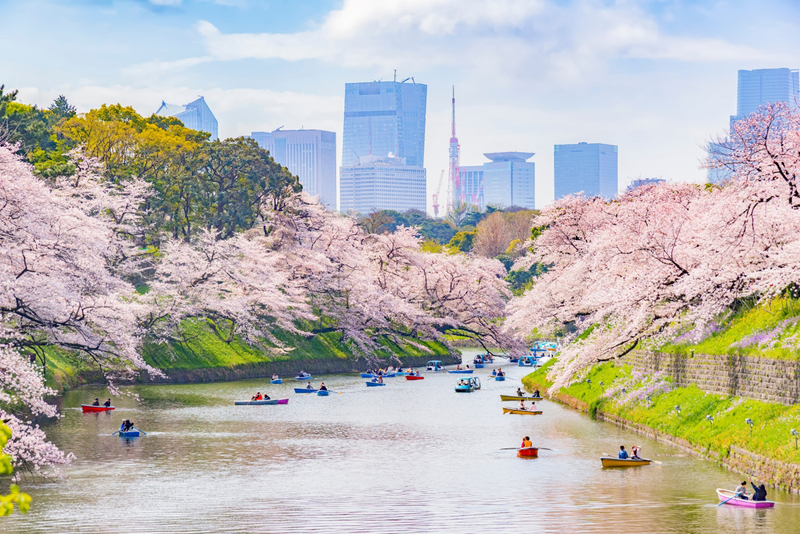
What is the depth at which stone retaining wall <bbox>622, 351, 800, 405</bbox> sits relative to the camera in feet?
92.4

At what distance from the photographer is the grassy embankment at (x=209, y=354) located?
55375 mm

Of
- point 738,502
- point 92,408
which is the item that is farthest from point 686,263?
point 92,408

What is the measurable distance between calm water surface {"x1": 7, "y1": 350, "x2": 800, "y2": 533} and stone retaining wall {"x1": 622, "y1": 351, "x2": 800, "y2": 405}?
3099 mm

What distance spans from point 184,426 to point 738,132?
28.5 meters

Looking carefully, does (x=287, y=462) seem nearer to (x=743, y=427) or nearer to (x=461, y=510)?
(x=461, y=510)

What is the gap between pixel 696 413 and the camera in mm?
34812

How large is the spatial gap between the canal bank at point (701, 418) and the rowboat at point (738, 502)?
3.93ft

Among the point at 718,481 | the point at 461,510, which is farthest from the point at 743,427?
the point at 461,510

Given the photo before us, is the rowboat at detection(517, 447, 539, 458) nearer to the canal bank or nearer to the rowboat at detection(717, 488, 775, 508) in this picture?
the canal bank

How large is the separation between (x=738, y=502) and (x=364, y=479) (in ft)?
40.4

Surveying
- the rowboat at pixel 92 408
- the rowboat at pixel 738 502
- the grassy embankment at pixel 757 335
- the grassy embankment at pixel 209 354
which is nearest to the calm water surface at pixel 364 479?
the rowboat at pixel 738 502

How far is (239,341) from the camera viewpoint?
232 feet

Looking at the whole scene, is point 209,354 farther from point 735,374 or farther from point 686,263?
point 735,374

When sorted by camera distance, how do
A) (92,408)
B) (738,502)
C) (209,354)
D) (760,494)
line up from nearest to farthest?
(760,494), (738,502), (92,408), (209,354)
